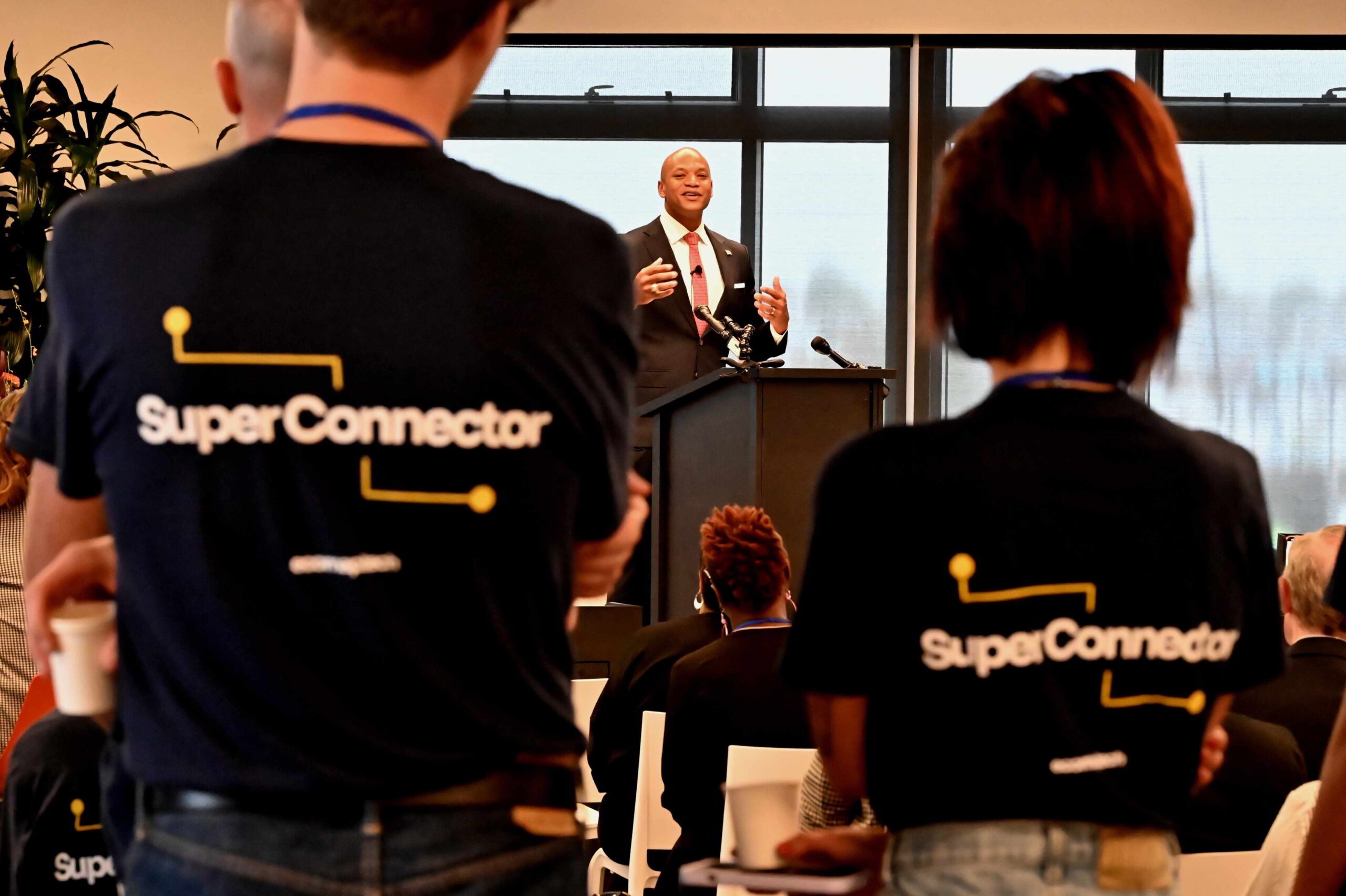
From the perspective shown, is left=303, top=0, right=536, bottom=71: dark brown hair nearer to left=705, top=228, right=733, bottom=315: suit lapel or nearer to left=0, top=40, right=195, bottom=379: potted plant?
left=0, top=40, right=195, bottom=379: potted plant

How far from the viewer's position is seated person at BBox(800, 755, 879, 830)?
131 cm

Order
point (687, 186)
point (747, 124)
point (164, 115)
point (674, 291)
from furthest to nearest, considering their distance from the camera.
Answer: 1. point (747, 124)
2. point (164, 115)
3. point (687, 186)
4. point (674, 291)

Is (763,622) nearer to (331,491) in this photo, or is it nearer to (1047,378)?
(1047,378)

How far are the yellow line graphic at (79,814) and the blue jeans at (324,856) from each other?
960mm

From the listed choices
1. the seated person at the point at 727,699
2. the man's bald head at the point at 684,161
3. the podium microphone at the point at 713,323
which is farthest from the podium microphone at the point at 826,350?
the man's bald head at the point at 684,161

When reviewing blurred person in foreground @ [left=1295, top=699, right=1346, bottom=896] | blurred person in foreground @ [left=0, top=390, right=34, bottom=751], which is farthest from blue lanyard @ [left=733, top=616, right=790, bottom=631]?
blurred person in foreground @ [left=1295, top=699, right=1346, bottom=896]

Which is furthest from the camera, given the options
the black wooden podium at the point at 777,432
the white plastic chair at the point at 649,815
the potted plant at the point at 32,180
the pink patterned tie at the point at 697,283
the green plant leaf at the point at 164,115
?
the green plant leaf at the point at 164,115

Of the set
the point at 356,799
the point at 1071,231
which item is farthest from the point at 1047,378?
the point at 356,799

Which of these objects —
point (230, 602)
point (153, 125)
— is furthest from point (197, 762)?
point (153, 125)

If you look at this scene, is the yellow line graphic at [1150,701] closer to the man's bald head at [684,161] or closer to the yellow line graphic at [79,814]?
the yellow line graphic at [79,814]

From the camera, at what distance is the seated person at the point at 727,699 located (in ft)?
8.79

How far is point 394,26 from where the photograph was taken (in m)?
0.98

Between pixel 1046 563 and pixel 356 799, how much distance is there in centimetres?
51

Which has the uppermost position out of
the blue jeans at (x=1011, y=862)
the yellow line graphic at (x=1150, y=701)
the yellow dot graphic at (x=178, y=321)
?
the yellow dot graphic at (x=178, y=321)
